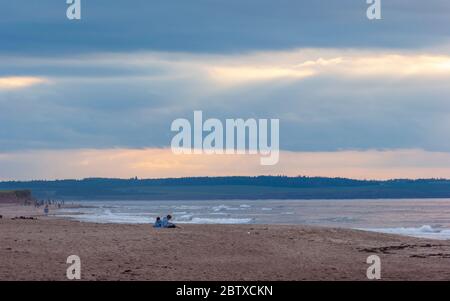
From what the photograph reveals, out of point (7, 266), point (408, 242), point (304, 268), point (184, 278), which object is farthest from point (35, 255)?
point (408, 242)

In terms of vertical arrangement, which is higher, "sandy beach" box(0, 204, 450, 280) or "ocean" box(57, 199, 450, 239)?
"ocean" box(57, 199, 450, 239)

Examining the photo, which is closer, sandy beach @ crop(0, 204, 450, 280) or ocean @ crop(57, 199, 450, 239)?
sandy beach @ crop(0, 204, 450, 280)

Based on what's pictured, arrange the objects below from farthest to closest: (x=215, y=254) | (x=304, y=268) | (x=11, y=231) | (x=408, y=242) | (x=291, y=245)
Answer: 1. (x=408, y=242)
2. (x=11, y=231)
3. (x=291, y=245)
4. (x=215, y=254)
5. (x=304, y=268)

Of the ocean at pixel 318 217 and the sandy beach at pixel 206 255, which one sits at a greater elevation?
the ocean at pixel 318 217

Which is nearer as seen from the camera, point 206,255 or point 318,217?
point 206,255

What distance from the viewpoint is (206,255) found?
24.8 metres

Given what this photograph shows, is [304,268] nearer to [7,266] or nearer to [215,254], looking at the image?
[215,254]

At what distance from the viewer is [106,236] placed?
94.4 ft

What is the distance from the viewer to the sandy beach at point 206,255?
2086 cm

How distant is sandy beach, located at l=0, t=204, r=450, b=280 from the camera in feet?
68.4

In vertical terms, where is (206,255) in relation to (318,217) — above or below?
below

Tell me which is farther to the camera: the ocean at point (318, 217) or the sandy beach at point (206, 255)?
the ocean at point (318, 217)
